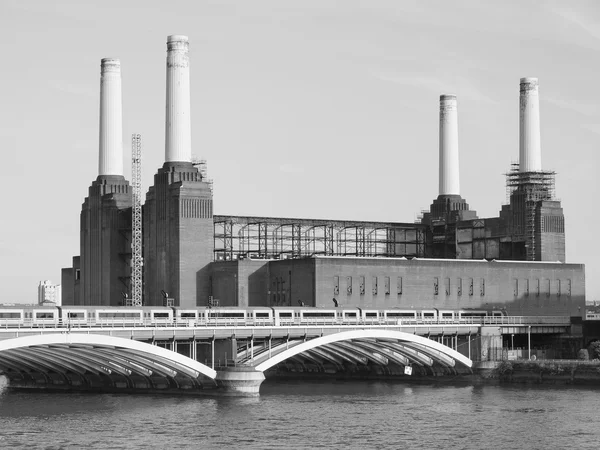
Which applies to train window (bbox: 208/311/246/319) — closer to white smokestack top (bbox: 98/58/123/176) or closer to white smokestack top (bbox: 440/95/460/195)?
white smokestack top (bbox: 98/58/123/176)

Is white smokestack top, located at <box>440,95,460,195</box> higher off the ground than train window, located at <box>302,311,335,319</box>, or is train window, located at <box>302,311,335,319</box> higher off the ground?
white smokestack top, located at <box>440,95,460,195</box>

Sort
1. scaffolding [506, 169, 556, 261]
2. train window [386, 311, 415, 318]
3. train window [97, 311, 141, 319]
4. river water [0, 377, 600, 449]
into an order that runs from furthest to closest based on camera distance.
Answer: scaffolding [506, 169, 556, 261] < train window [386, 311, 415, 318] < train window [97, 311, 141, 319] < river water [0, 377, 600, 449]

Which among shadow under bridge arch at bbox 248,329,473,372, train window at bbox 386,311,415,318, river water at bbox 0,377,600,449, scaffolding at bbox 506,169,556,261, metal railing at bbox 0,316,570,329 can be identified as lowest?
river water at bbox 0,377,600,449

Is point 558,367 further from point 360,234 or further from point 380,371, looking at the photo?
point 360,234

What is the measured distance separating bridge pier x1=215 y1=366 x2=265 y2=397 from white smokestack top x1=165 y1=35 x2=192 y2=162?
50883mm

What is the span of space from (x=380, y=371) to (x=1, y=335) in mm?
47730

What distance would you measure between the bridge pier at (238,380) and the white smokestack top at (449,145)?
271 feet

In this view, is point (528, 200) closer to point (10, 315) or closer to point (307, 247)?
point (307, 247)

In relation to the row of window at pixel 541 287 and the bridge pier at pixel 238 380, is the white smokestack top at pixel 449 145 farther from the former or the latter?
the bridge pier at pixel 238 380

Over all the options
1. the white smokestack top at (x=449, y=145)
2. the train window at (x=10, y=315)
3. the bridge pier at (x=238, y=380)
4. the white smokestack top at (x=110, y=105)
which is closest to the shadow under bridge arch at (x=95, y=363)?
the bridge pier at (x=238, y=380)

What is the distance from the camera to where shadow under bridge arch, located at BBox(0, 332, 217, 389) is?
98.1m

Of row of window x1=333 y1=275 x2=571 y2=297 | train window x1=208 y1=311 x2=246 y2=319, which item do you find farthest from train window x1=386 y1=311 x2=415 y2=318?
train window x1=208 y1=311 x2=246 y2=319

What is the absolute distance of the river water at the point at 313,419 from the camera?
86.1 meters

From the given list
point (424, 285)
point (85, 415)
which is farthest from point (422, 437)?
point (424, 285)
